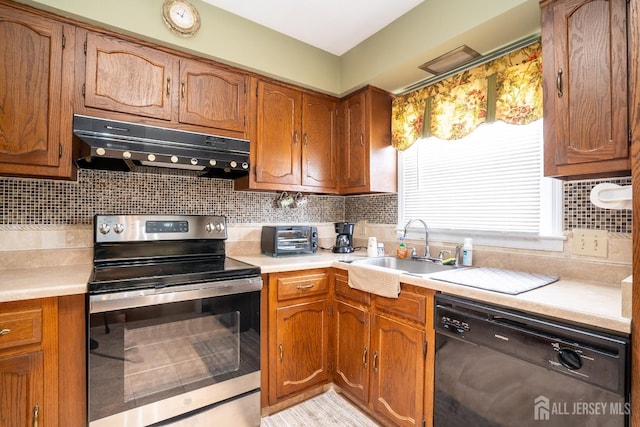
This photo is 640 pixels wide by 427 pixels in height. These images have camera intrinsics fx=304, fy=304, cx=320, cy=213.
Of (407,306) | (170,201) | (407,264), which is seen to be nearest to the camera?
(407,306)

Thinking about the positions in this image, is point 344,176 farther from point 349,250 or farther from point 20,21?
point 20,21

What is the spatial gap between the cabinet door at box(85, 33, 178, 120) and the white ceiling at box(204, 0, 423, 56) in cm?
52

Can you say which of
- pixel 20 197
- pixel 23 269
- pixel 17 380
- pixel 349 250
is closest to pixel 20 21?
pixel 20 197

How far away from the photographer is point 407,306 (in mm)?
1561

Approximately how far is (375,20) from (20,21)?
6.26ft

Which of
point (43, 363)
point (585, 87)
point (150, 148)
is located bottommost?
point (43, 363)

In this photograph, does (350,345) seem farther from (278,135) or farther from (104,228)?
(104,228)

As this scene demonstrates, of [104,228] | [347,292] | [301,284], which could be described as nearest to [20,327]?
[104,228]

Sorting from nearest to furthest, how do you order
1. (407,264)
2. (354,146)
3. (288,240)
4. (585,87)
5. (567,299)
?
(567,299) → (585,87) → (407,264) → (288,240) → (354,146)

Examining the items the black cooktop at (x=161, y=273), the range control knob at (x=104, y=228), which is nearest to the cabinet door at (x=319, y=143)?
the black cooktop at (x=161, y=273)

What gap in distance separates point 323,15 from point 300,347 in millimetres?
2131

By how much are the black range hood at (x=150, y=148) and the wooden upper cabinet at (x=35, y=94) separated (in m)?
0.12

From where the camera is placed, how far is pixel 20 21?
4.78ft

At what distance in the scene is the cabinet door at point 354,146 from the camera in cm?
231
